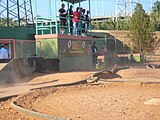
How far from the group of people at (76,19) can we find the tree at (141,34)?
10832 mm

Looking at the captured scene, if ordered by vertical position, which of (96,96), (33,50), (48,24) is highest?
(48,24)

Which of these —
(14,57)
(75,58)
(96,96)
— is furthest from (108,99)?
(75,58)

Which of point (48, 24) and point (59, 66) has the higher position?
point (48, 24)

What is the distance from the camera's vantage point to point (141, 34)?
3162 centimetres

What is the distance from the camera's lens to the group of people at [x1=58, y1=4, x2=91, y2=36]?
63.1 ft

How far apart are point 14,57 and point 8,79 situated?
6.48 ft

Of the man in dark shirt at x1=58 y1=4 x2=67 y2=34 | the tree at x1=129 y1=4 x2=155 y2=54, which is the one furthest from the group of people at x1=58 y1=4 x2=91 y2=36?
the tree at x1=129 y1=4 x2=155 y2=54

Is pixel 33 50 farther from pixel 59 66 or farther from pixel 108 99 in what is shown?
pixel 108 99

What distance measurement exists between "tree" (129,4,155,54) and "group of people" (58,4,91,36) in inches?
426

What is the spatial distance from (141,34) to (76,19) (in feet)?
43.3

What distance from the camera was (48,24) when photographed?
19672mm

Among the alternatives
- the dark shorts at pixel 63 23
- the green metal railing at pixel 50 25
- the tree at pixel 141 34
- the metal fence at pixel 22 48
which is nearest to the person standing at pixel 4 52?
the metal fence at pixel 22 48

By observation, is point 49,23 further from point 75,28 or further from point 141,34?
point 141,34

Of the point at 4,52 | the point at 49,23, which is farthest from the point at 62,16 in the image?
the point at 4,52
